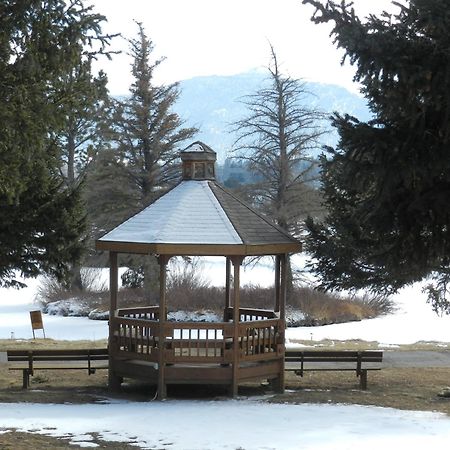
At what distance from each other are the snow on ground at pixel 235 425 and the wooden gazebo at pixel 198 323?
90cm

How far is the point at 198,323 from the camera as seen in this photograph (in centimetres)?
1455

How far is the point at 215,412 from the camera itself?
1327 centimetres

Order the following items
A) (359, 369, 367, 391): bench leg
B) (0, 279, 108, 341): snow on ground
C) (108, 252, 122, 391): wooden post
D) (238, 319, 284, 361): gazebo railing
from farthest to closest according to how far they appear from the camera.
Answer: (0, 279, 108, 341): snow on ground
(359, 369, 367, 391): bench leg
(108, 252, 122, 391): wooden post
(238, 319, 284, 361): gazebo railing

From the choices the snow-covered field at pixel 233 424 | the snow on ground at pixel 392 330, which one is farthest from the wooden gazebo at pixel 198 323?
the snow on ground at pixel 392 330

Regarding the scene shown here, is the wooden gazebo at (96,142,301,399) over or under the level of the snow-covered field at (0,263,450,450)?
over

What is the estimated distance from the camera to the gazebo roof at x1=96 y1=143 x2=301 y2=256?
14727 millimetres

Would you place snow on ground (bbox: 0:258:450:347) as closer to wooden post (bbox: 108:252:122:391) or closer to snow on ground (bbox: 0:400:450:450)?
wooden post (bbox: 108:252:122:391)

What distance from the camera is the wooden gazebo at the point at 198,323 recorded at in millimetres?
14766

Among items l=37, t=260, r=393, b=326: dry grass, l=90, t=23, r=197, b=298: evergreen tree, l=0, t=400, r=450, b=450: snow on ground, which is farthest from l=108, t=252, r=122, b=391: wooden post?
l=90, t=23, r=197, b=298: evergreen tree

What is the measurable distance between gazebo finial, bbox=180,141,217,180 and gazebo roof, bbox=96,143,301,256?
0.13m

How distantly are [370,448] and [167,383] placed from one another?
5.15m

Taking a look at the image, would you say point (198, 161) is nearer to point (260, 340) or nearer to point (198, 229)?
point (198, 229)

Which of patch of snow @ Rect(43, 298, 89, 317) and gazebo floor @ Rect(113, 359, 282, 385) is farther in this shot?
patch of snow @ Rect(43, 298, 89, 317)

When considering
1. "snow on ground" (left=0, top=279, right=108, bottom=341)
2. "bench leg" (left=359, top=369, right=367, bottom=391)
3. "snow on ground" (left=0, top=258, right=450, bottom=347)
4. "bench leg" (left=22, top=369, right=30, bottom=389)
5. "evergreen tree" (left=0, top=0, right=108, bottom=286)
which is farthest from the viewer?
"snow on ground" (left=0, top=279, right=108, bottom=341)
